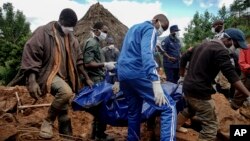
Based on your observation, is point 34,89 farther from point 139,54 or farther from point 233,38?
point 233,38

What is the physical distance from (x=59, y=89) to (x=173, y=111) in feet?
5.07

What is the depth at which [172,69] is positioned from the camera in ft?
31.6

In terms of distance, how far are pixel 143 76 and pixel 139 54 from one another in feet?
0.95

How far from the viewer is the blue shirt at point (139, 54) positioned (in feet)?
15.2

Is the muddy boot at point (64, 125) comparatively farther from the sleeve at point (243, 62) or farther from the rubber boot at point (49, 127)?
the sleeve at point (243, 62)

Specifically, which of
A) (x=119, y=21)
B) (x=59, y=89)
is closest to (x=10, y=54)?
(x=119, y=21)

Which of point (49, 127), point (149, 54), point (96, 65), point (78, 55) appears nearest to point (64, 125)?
point (49, 127)

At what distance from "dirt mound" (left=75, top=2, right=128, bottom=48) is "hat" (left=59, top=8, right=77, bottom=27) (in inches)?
441

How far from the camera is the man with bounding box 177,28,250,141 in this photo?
5121 mm

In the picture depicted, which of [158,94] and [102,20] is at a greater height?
[102,20]

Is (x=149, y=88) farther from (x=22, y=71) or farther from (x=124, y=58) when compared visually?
(x=22, y=71)

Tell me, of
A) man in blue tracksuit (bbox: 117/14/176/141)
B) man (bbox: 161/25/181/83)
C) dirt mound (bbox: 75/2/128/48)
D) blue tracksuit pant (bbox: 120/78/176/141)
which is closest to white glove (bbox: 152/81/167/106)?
man in blue tracksuit (bbox: 117/14/176/141)

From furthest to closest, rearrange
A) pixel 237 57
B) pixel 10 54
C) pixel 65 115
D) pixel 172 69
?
pixel 10 54 → pixel 172 69 → pixel 237 57 → pixel 65 115

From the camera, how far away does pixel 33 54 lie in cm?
536
